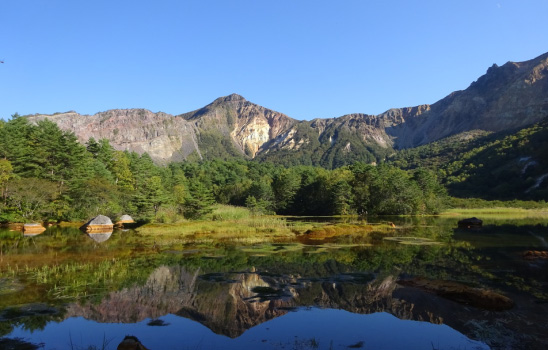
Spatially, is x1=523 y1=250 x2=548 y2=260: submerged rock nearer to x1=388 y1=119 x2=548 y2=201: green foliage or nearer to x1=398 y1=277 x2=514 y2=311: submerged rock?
x1=398 y1=277 x2=514 y2=311: submerged rock

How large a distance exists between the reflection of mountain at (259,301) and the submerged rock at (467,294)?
1.40 feet

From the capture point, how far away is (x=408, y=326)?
35.2 feet

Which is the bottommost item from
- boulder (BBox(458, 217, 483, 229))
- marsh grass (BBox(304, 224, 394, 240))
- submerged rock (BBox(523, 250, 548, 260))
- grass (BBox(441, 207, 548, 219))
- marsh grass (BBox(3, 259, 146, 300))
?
grass (BBox(441, 207, 548, 219))

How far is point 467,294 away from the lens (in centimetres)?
1265

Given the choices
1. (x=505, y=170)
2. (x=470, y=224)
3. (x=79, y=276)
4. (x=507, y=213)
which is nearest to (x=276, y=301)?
(x=79, y=276)

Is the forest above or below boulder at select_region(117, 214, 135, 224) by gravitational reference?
above

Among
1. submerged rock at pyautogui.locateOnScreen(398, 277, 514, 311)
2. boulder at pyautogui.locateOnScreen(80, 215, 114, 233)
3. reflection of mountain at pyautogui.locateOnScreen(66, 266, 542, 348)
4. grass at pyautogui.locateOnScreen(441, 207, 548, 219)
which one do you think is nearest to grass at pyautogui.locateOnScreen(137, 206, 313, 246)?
boulder at pyautogui.locateOnScreen(80, 215, 114, 233)

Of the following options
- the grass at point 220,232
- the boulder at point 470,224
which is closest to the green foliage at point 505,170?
the boulder at point 470,224

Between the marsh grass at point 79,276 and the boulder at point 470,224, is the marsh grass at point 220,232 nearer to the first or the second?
the marsh grass at point 79,276

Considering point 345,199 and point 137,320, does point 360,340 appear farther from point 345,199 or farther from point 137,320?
point 345,199

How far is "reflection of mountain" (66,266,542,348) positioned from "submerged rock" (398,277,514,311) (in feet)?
1.40

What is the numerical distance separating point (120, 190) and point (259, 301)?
2298 inches

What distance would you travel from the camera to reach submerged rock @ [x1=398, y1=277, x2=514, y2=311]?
11769mm

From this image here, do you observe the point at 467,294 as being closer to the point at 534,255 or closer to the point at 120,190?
the point at 534,255
